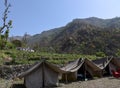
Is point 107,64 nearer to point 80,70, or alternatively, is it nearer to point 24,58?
point 80,70

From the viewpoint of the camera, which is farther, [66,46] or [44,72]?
[66,46]

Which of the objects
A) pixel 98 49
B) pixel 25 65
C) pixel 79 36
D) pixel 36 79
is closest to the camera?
pixel 36 79

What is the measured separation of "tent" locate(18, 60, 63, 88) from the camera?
20628 millimetres

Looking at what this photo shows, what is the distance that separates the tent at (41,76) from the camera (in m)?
20.6

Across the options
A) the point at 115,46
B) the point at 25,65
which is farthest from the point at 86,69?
the point at 115,46

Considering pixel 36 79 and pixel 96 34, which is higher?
pixel 96 34

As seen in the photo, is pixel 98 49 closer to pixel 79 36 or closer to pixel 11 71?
pixel 79 36

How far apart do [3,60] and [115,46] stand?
172ft

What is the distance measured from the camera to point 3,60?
36750 millimetres

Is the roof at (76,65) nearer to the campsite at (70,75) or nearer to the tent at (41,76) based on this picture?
the campsite at (70,75)

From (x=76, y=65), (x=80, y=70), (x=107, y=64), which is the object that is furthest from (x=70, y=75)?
(x=107, y=64)

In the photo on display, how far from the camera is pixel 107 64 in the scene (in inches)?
1139

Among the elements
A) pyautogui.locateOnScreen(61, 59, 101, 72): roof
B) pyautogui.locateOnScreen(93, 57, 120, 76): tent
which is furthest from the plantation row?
pyautogui.locateOnScreen(61, 59, 101, 72): roof

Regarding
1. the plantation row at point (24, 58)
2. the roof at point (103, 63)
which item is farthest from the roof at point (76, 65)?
the plantation row at point (24, 58)
